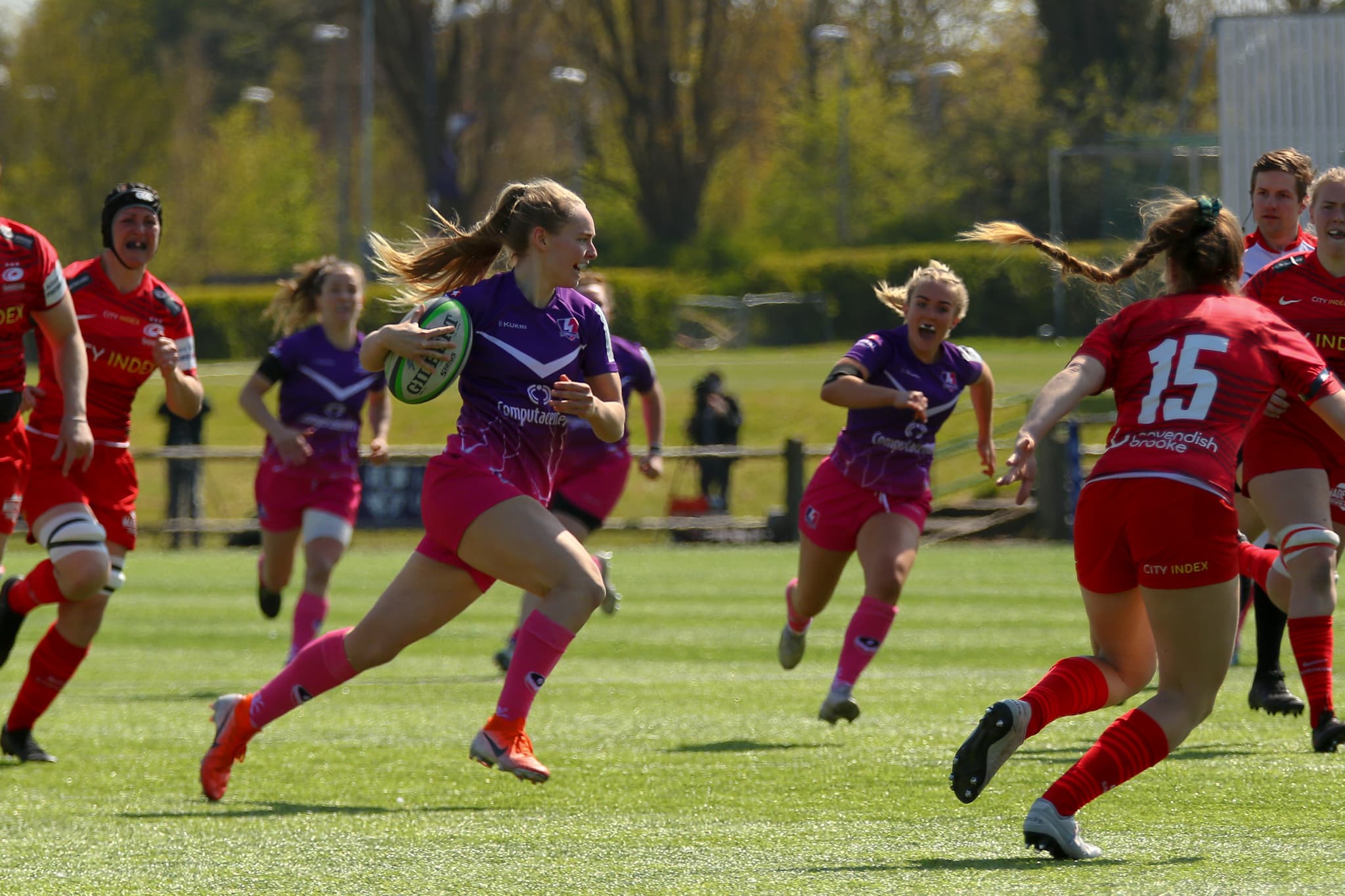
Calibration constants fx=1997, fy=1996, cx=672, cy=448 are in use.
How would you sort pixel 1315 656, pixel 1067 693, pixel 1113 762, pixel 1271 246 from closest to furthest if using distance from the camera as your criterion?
pixel 1113 762, pixel 1067 693, pixel 1315 656, pixel 1271 246

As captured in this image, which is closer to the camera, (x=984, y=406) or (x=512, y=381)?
(x=512, y=381)

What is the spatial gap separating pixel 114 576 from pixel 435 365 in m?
2.35

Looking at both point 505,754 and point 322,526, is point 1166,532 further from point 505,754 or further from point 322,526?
A: point 322,526

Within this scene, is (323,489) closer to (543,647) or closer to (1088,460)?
(543,647)

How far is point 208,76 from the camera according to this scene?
54.2 metres

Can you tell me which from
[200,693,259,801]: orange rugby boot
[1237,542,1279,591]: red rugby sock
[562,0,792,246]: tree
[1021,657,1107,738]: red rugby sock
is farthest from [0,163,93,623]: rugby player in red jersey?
[562,0,792,246]: tree

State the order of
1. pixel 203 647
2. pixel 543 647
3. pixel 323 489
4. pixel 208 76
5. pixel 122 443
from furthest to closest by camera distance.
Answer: pixel 208 76
pixel 203 647
pixel 323 489
pixel 122 443
pixel 543 647

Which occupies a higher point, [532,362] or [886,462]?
[532,362]

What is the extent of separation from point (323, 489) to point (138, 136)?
35.9 metres

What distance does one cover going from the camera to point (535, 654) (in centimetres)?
604

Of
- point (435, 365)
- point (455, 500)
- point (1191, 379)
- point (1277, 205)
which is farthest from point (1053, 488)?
point (1191, 379)

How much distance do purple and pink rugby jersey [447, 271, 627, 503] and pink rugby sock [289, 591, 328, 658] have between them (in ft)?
14.4

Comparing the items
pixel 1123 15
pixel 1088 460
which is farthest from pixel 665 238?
pixel 1088 460

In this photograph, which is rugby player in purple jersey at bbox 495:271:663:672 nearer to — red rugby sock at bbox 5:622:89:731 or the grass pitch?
the grass pitch
